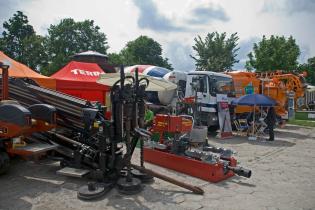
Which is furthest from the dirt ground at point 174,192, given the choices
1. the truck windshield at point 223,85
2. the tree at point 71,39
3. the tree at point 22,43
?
the tree at point 71,39

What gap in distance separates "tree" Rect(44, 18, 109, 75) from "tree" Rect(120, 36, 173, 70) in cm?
470

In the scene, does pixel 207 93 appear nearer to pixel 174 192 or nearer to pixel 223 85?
pixel 223 85

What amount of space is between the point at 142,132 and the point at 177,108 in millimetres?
8647

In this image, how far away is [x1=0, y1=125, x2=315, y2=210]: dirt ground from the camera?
5273mm

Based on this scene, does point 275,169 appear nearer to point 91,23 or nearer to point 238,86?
point 238,86

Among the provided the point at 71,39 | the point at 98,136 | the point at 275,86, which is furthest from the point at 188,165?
the point at 71,39

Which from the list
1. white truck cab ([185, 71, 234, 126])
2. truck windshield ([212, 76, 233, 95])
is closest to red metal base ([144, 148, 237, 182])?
white truck cab ([185, 71, 234, 126])

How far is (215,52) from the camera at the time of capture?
1460 inches

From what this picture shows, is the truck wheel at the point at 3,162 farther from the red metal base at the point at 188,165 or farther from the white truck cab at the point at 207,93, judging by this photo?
the white truck cab at the point at 207,93

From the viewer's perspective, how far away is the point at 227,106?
14.0 metres

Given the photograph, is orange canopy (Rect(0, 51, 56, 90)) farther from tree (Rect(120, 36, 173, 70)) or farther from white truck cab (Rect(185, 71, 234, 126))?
tree (Rect(120, 36, 173, 70))

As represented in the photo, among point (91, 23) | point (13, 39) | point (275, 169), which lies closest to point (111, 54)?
point (91, 23)

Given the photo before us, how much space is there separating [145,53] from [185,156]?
5340cm

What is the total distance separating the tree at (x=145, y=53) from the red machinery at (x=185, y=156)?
5049 centimetres
